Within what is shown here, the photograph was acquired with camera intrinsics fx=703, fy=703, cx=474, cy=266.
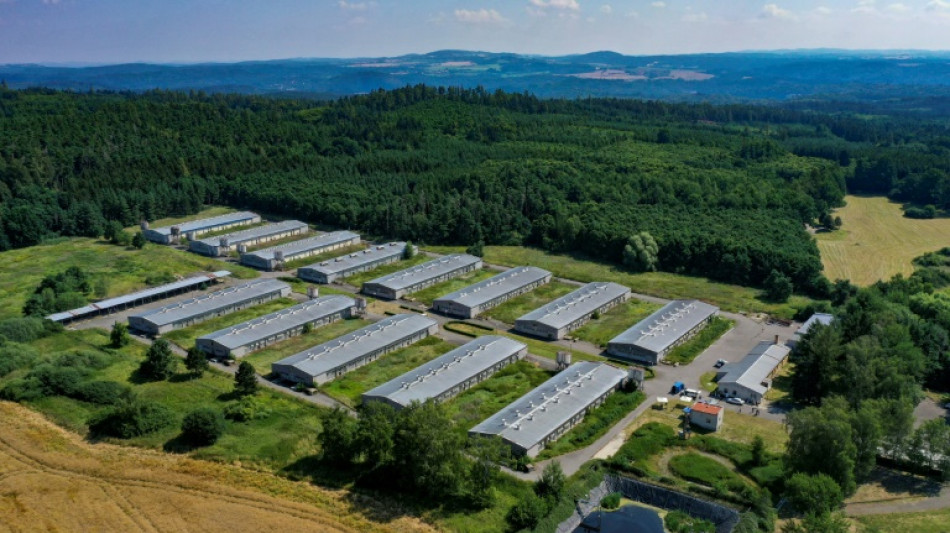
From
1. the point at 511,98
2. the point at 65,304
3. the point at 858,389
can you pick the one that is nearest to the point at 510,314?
the point at 858,389

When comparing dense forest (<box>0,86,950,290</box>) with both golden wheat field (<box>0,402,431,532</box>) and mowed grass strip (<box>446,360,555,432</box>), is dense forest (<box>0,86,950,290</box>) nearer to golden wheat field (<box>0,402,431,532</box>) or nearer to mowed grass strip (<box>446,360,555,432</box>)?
mowed grass strip (<box>446,360,555,432</box>)

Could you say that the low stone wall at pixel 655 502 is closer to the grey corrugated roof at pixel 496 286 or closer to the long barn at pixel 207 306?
the grey corrugated roof at pixel 496 286

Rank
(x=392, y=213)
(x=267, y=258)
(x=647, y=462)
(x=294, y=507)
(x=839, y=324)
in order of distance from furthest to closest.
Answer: (x=392, y=213), (x=267, y=258), (x=839, y=324), (x=647, y=462), (x=294, y=507)

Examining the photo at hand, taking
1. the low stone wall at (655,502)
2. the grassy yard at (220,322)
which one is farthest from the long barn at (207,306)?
the low stone wall at (655,502)

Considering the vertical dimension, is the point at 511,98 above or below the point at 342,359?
above

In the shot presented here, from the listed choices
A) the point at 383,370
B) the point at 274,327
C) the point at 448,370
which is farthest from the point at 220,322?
the point at 448,370

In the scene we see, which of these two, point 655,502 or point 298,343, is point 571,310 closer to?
point 298,343

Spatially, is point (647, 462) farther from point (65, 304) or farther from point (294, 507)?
point (65, 304)
